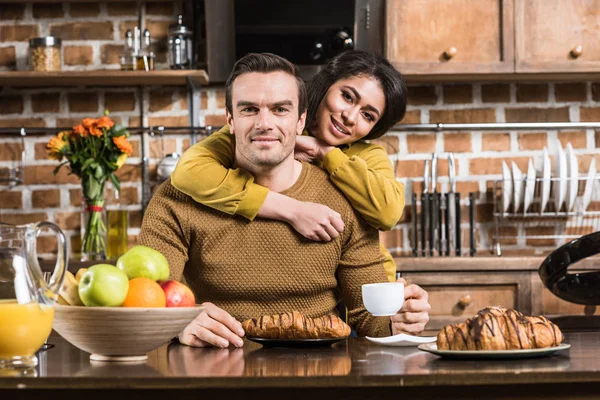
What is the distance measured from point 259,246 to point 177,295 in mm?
654

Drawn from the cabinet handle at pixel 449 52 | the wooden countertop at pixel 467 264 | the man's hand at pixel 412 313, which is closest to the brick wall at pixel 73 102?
the cabinet handle at pixel 449 52

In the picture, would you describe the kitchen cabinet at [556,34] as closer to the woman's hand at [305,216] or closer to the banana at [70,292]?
the woman's hand at [305,216]

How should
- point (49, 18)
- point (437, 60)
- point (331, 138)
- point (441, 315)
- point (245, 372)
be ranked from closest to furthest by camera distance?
point (245, 372) → point (331, 138) → point (441, 315) → point (437, 60) → point (49, 18)

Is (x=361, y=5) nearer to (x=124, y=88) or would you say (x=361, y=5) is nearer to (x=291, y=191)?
(x=124, y=88)

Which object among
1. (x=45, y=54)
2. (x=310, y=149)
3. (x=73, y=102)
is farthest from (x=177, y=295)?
(x=73, y=102)

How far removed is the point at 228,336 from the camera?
154cm

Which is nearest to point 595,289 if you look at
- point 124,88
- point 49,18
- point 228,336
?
Result: point 228,336

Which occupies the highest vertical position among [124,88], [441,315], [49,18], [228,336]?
[49,18]

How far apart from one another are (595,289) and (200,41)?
231 centimetres

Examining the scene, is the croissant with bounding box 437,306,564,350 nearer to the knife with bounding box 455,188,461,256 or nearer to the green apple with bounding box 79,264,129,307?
the green apple with bounding box 79,264,129,307

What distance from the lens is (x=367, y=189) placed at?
2025mm

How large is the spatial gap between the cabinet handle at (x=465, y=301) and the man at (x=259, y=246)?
1095 mm

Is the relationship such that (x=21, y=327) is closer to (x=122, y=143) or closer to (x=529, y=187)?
(x=122, y=143)

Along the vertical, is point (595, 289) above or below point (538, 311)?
above
